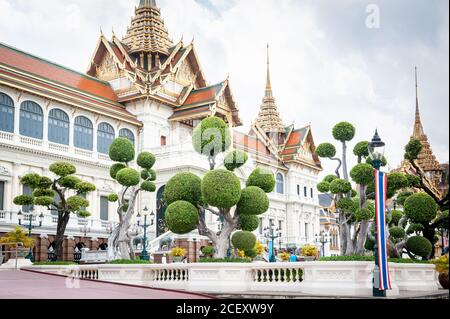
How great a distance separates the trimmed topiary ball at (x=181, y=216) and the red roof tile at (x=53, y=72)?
18946 millimetres

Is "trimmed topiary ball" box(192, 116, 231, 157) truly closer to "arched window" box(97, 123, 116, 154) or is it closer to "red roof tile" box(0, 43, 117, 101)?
"red roof tile" box(0, 43, 117, 101)

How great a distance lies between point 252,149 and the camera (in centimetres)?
5928

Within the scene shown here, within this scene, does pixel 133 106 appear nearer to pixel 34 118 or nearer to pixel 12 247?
pixel 34 118

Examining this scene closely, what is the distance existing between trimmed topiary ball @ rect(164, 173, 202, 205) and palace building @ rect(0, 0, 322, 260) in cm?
1263

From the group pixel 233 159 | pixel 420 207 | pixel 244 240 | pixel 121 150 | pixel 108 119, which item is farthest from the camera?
pixel 108 119

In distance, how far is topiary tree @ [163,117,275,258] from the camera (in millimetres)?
22234

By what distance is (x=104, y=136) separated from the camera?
136 ft

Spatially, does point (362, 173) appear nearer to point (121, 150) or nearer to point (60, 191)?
point (121, 150)

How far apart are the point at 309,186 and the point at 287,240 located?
27.0 feet

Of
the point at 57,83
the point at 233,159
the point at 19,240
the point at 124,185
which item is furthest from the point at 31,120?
the point at 233,159

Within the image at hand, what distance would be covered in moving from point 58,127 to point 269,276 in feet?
76.3

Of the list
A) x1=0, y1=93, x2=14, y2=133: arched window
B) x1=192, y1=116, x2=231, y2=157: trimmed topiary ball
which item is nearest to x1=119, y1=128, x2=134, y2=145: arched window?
x1=0, y1=93, x2=14, y2=133: arched window

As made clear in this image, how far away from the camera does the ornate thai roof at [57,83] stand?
119 feet
